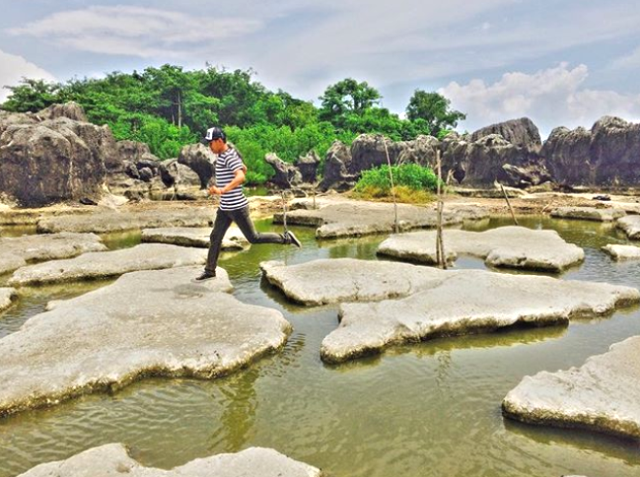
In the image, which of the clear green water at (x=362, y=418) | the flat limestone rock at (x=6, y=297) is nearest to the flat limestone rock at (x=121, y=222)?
the flat limestone rock at (x=6, y=297)

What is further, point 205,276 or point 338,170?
point 338,170

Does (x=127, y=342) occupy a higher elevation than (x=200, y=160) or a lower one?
lower

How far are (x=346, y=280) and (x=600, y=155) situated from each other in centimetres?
3923

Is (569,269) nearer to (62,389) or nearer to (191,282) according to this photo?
(191,282)

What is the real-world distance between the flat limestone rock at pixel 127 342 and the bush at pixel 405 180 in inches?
1057

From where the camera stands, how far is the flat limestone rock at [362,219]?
21.4 m

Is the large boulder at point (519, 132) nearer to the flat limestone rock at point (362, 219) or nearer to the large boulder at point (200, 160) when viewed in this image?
the flat limestone rock at point (362, 219)

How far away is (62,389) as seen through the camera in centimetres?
677

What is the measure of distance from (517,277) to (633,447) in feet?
19.7

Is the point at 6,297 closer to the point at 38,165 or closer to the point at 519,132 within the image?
the point at 38,165

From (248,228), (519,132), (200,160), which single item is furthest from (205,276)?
(519,132)

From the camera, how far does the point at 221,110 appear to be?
225 feet

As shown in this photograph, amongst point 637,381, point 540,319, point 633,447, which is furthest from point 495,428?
point 540,319

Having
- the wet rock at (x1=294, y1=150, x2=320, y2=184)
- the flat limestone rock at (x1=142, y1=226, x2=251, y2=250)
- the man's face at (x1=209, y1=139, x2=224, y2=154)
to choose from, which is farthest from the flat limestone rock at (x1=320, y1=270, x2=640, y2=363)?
the wet rock at (x1=294, y1=150, x2=320, y2=184)
